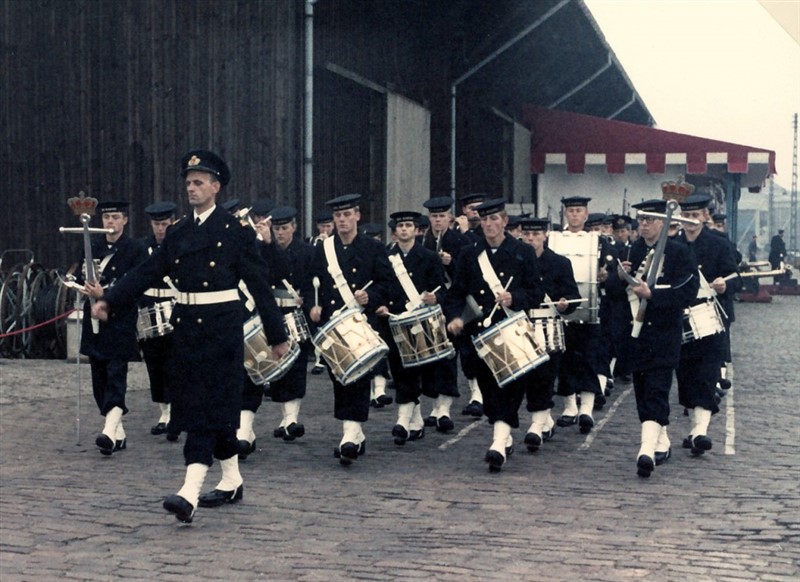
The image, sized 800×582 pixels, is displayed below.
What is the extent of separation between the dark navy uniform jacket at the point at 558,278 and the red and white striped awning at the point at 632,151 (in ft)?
61.7

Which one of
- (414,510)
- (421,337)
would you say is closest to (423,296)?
(421,337)

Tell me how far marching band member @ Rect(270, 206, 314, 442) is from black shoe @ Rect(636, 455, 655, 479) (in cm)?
307

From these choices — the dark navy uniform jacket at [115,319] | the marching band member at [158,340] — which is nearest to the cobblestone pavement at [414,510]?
the marching band member at [158,340]

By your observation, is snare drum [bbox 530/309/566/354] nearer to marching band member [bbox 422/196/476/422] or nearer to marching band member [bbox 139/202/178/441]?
marching band member [bbox 422/196/476/422]

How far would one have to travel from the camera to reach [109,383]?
1096 centimetres

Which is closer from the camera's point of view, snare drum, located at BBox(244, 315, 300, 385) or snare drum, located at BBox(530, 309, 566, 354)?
snare drum, located at BBox(244, 315, 300, 385)

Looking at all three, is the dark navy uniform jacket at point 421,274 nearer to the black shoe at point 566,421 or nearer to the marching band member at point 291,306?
the marching band member at point 291,306

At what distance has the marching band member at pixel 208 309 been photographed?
8.38 m

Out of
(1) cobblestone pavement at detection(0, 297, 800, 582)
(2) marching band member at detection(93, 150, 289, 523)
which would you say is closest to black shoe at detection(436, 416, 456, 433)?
(1) cobblestone pavement at detection(0, 297, 800, 582)

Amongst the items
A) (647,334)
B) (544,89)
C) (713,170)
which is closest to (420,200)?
(713,170)

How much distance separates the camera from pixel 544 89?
3622 cm

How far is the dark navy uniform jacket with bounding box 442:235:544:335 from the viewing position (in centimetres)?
1053

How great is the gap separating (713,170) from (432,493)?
23.8 m

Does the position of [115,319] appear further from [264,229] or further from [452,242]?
[452,242]
